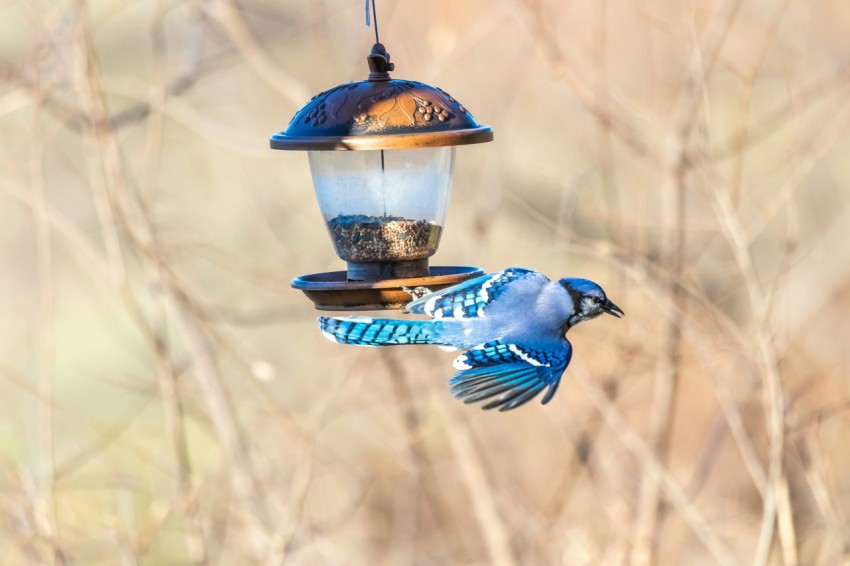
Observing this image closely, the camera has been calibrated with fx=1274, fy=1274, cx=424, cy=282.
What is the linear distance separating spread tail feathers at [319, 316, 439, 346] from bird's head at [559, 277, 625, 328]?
0.59m

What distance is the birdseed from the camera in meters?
4.20

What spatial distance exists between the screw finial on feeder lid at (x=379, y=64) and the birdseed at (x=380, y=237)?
0.47 m

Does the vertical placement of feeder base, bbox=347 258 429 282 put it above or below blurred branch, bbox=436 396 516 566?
above

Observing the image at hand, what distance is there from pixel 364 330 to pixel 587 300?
0.79 metres

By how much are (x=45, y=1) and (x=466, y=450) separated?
133 inches

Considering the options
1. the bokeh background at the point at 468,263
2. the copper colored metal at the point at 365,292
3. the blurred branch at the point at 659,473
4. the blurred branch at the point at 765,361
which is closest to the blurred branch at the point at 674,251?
the bokeh background at the point at 468,263

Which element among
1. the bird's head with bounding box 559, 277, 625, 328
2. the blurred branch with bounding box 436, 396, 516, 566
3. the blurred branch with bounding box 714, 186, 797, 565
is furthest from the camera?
the blurred branch with bounding box 436, 396, 516, 566

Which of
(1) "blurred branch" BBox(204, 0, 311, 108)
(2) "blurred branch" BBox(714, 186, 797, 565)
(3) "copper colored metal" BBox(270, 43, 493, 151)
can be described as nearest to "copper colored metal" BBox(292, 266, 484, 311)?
(3) "copper colored metal" BBox(270, 43, 493, 151)

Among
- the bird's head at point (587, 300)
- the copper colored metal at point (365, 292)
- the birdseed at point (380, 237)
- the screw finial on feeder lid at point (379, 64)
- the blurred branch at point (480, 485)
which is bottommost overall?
the blurred branch at point (480, 485)

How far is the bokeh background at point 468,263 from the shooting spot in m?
6.20

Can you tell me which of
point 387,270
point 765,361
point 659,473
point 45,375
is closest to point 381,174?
point 387,270

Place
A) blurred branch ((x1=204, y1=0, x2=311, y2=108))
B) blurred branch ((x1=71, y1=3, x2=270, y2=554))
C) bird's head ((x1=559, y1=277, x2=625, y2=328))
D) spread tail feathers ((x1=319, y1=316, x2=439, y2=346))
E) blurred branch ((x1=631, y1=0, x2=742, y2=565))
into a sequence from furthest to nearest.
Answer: blurred branch ((x1=204, y1=0, x2=311, y2=108))
blurred branch ((x1=631, y1=0, x2=742, y2=565))
blurred branch ((x1=71, y1=3, x2=270, y2=554))
bird's head ((x1=559, y1=277, x2=625, y2=328))
spread tail feathers ((x1=319, y1=316, x2=439, y2=346))

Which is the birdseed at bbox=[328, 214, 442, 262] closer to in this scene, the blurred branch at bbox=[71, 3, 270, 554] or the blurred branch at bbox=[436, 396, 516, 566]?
the blurred branch at bbox=[71, 3, 270, 554]

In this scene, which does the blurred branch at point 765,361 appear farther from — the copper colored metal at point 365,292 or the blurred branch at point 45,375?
the blurred branch at point 45,375
